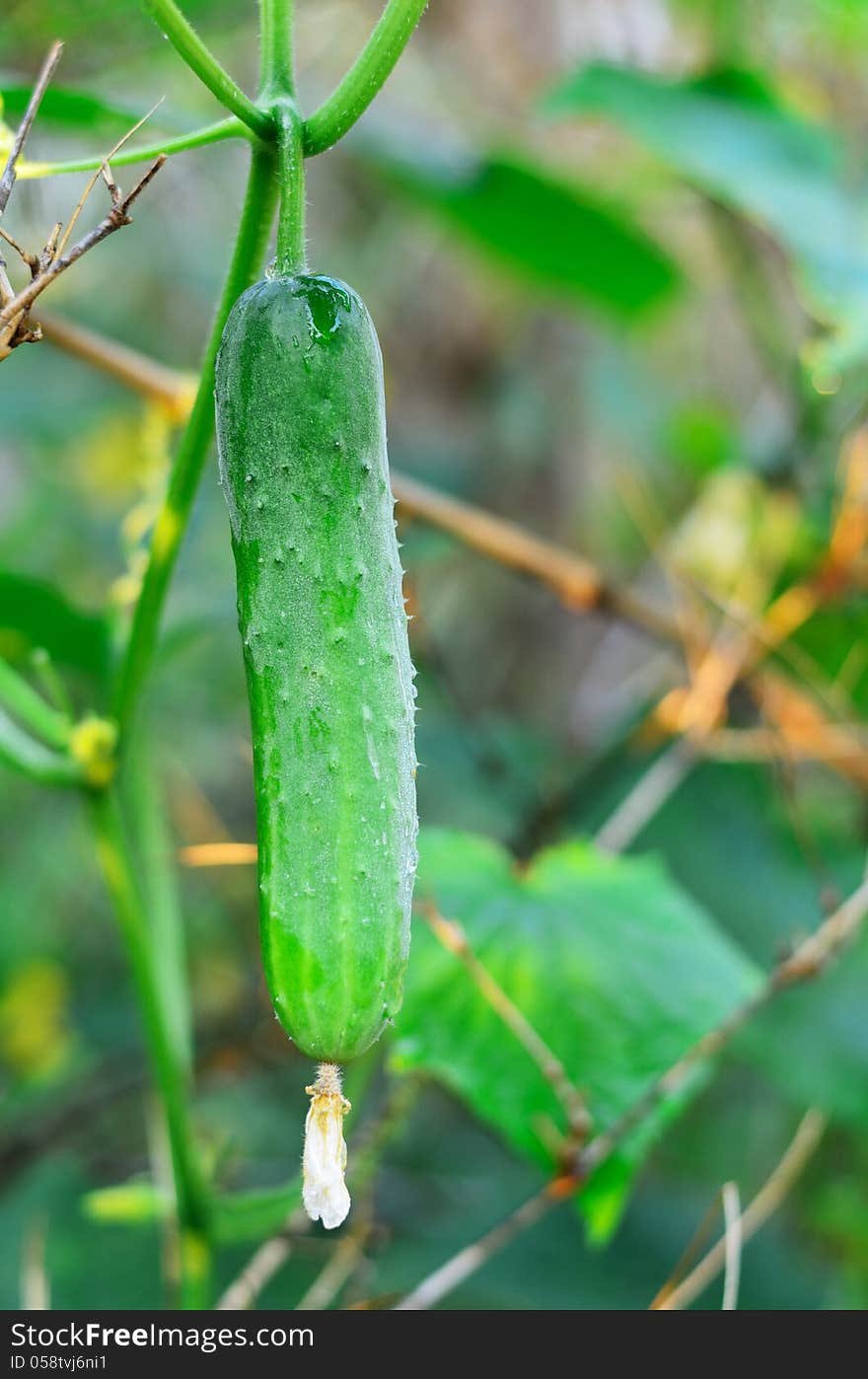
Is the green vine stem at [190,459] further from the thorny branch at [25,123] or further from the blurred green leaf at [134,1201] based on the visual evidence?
the blurred green leaf at [134,1201]

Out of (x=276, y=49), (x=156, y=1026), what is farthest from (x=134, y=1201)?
(x=276, y=49)

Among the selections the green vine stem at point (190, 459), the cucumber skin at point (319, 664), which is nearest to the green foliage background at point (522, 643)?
the green vine stem at point (190, 459)

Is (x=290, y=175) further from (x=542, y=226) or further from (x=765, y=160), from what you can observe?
(x=542, y=226)

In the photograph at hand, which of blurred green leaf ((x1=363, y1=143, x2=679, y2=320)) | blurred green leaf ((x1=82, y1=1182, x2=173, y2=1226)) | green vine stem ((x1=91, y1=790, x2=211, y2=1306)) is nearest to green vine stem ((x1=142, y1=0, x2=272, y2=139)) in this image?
green vine stem ((x1=91, y1=790, x2=211, y2=1306))

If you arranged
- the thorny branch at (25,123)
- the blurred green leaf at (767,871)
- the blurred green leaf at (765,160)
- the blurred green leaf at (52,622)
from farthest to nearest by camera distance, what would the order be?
the blurred green leaf at (767,871) → the blurred green leaf at (765,160) → the blurred green leaf at (52,622) → the thorny branch at (25,123)

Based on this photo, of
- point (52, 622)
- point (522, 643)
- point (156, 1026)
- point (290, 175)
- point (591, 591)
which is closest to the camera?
point (290, 175)

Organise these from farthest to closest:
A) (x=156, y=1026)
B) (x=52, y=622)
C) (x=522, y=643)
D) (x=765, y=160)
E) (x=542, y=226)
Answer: (x=522, y=643)
(x=542, y=226)
(x=765, y=160)
(x=52, y=622)
(x=156, y=1026)

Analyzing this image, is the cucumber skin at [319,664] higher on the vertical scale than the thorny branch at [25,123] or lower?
lower

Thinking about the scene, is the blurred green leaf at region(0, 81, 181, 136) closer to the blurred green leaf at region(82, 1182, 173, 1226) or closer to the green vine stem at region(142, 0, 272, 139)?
the green vine stem at region(142, 0, 272, 139)
